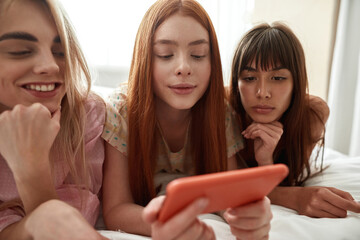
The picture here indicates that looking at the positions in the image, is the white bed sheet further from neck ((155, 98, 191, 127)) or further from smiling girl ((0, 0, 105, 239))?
neck ((155, 98, 191, 127))

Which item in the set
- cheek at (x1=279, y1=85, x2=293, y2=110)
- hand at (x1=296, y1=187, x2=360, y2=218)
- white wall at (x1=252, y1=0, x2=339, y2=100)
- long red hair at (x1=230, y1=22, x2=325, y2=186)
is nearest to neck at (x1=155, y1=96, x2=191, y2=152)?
long red hair at (x1=230, y1=22, x2=325, y2=186)

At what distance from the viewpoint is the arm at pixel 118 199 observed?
2.80 ft

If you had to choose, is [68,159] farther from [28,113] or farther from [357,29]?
[357,29]

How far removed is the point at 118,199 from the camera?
929 mm

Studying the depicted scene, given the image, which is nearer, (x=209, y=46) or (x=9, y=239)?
(x=9, y=239)

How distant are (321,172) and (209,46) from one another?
733mm

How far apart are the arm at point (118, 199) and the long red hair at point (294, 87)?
1.84 feet

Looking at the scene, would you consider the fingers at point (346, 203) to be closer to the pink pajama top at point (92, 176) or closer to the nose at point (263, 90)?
the nose at point (263, 90)

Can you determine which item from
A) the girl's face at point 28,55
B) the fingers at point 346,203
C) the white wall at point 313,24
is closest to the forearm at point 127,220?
the girl's face at point 28,55

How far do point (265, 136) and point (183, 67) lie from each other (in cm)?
46

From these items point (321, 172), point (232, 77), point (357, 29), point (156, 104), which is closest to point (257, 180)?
point (156, 104)

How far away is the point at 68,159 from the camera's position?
855 mm

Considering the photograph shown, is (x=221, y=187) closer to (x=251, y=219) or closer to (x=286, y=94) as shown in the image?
(x=251, y=219)

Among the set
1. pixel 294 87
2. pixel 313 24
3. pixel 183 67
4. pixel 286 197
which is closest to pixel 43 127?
pixel 183 67
